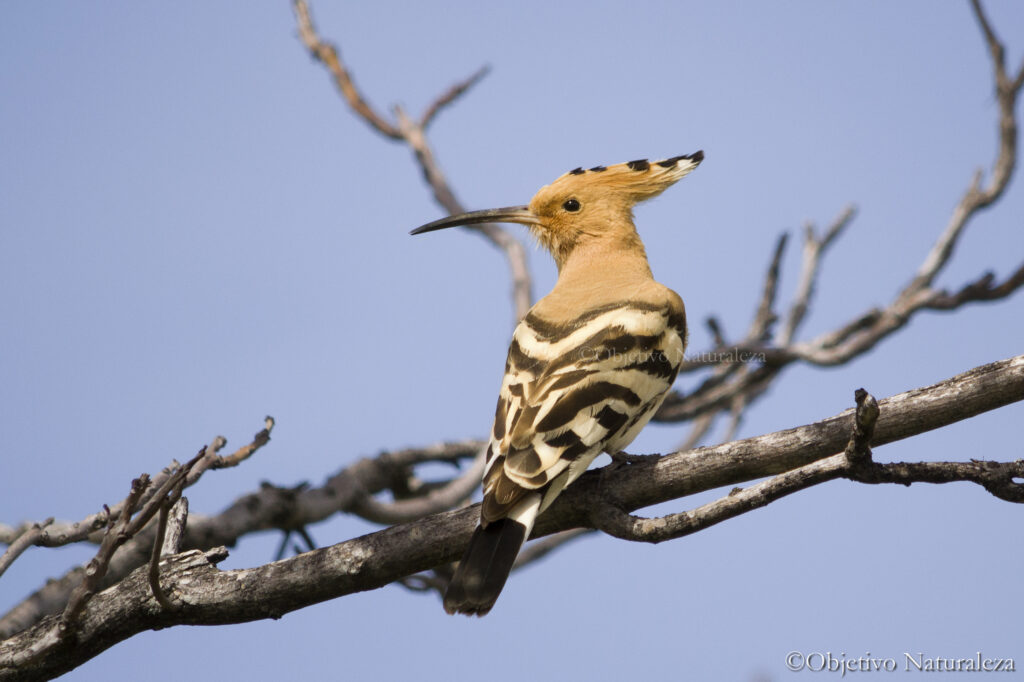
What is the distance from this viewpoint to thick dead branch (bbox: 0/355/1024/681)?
7.75ft

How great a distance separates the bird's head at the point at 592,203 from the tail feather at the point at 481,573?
2.00 meters

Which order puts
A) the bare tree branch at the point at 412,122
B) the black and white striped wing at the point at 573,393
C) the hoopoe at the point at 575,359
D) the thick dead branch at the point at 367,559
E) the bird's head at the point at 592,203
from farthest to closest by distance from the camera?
the bare tree branch at the point at 412,122, the bird's head at the point at 592,203, the black and white striped wing at the point at 573,393, the hoopoe at the point at 575,359, the thick dead branch at the point at 367,559

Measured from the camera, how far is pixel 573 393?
287 cm

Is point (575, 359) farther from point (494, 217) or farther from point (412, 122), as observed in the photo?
point (412, 122)

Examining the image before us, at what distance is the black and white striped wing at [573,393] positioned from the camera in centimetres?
262

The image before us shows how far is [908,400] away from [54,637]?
207 centimetres

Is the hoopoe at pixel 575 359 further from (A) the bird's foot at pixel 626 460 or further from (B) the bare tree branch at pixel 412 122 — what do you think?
(B) the bare tree branch at pixel 412 122

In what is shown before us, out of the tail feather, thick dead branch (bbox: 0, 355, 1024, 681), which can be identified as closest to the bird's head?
thick dead branch (bbox: 0, 355, 1024, 681)

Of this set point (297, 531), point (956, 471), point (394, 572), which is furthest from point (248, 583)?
point (956, 471)

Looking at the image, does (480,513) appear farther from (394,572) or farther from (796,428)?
(796,428)

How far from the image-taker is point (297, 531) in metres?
3.81

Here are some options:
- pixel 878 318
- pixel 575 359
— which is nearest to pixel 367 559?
pixel 575 359

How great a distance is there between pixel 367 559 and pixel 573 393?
77 cm

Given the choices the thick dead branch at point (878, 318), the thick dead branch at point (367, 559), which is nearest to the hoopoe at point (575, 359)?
the thick dead branch at point (367, 559)
